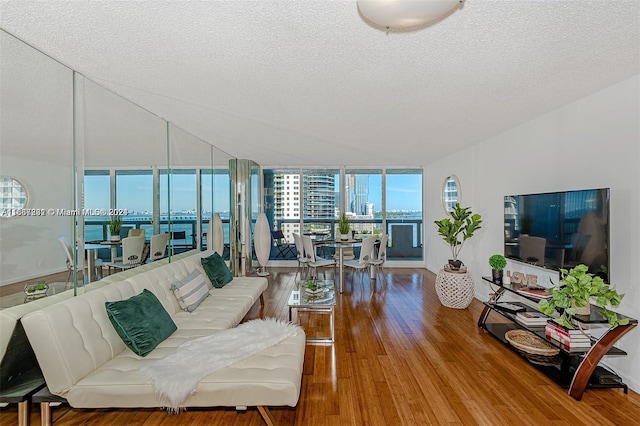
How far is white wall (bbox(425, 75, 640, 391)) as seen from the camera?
2.39 metres

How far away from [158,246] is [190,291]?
0.75 metres

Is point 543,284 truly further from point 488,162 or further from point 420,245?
point 420,245

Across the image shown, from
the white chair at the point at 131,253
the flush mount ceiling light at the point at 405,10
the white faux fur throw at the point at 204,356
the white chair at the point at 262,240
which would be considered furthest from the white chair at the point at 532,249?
the white chair at the point at 262,240

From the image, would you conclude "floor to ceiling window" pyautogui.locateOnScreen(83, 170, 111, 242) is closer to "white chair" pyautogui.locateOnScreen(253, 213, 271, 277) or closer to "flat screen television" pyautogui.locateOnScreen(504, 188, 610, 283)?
"white chair" pyautogui.locateOnScreen(253, 213, 271, 277)

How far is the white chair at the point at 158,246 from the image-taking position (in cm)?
334

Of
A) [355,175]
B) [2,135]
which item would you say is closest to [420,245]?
[355,175]

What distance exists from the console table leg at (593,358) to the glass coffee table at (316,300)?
202 centimetres

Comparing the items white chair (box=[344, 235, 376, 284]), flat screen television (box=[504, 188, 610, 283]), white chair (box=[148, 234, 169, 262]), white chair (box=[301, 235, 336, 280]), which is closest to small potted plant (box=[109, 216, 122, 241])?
white chair (box=[148, 234, 169, 262])

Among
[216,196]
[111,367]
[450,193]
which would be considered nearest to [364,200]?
[450,193]

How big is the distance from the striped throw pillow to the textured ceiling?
72.1 inches

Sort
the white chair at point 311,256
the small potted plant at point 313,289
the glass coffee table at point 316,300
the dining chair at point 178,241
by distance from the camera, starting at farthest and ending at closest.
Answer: the white chair at point 311,256
the dining chair at point 178,241
the small potted plant at point 313,289
the glass coffee table at point 316,300

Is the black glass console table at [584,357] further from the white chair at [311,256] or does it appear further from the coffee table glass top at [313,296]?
the white chair at [311,256]

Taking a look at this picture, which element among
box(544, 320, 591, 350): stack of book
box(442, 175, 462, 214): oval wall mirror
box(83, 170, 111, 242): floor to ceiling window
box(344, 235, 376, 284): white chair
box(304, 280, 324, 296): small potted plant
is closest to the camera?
box(544, 320, 591, 350): stack of book

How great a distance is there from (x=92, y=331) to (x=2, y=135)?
4.42 ft
